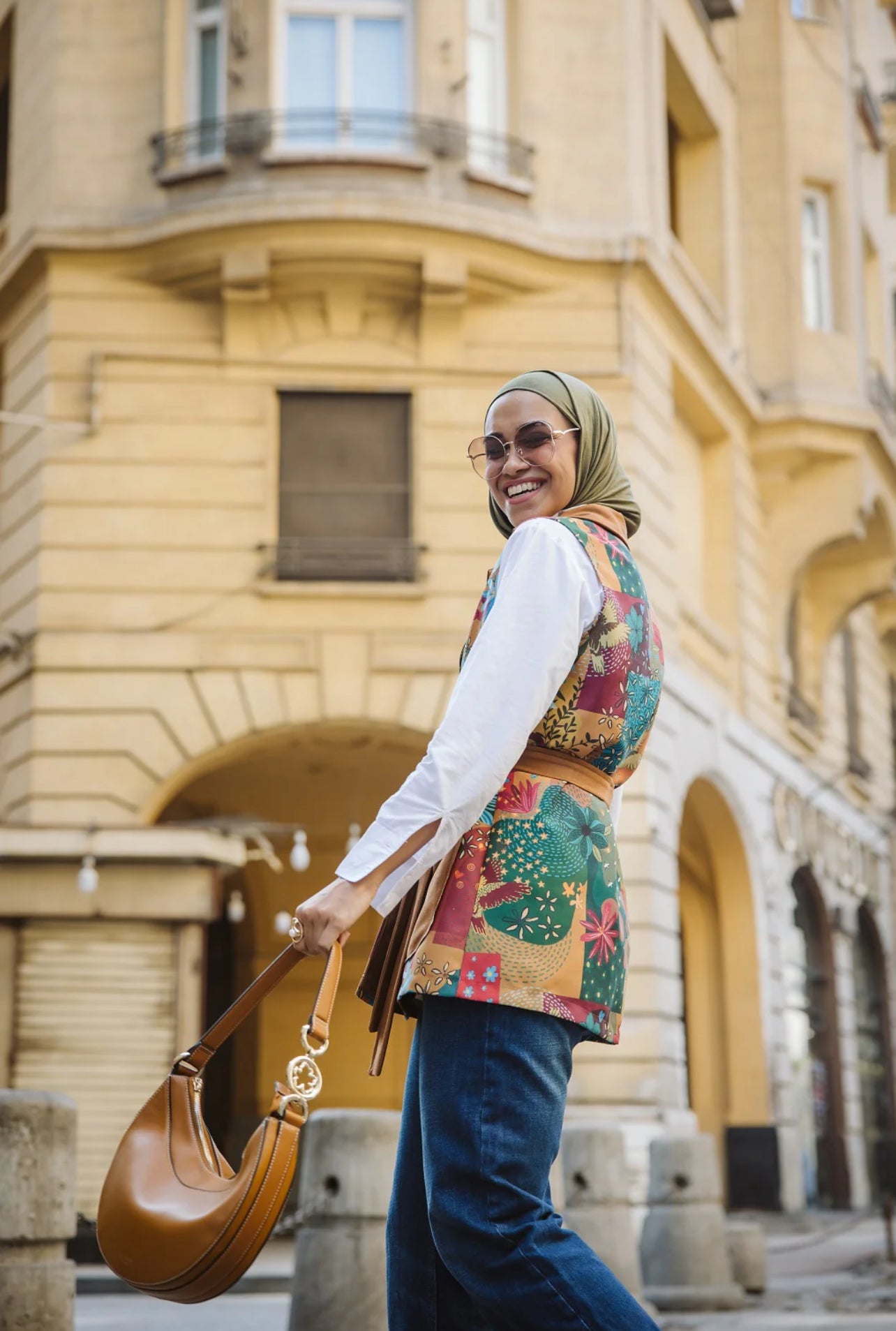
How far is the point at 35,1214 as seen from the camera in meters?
5.49

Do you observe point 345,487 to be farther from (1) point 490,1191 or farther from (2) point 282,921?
(1) point 490,1191

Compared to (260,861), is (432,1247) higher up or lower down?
lower down

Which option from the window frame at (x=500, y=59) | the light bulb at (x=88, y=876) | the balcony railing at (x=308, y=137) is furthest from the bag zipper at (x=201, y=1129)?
the window frame at (x=500, y=59)

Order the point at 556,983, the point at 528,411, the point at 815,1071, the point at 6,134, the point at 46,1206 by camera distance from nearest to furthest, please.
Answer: the point at 556,983 < the point at 528,411 < the point at 46,1206 < the point at 6,134 < the point at 815,1071

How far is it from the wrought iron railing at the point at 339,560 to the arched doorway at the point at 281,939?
2563mm

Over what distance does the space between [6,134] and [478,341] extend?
6065mm

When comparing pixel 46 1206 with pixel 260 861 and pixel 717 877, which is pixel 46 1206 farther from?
pixel 717 877

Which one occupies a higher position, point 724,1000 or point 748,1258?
point 724,1000

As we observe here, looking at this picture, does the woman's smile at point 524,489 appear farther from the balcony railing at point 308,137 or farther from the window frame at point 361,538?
the balcony railing at point 308,137

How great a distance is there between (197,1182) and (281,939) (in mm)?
16485

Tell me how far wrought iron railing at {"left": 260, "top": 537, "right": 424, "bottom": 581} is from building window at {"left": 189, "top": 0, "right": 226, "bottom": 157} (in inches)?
131

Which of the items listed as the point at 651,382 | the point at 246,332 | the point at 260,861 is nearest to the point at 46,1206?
the point at 246,332

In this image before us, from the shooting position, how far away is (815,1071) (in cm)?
2212

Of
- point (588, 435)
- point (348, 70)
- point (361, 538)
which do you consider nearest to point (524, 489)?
point (588, 435)
